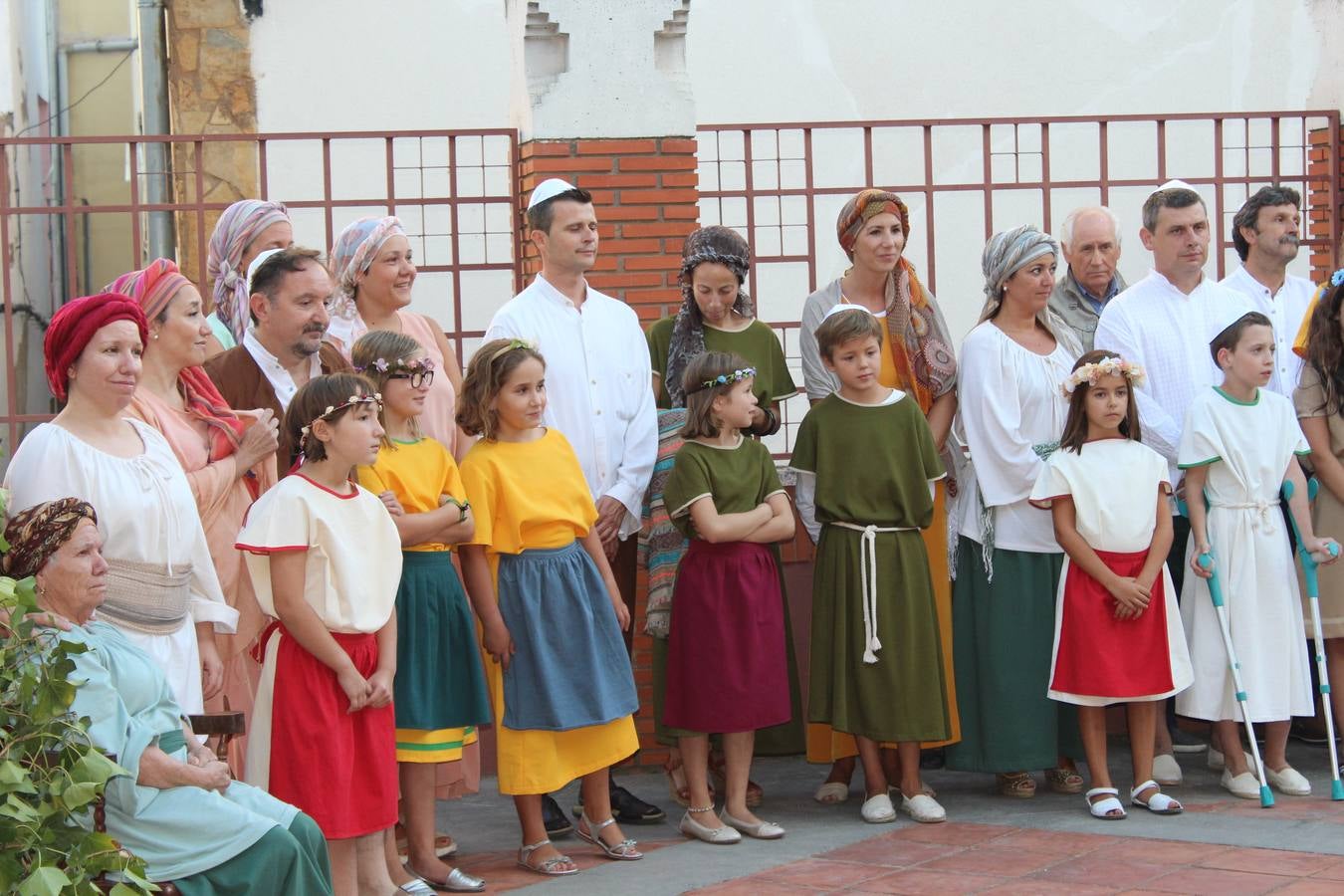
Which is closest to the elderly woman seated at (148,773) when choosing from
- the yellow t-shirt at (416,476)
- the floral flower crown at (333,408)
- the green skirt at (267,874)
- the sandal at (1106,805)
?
the green skirt at (267,874)

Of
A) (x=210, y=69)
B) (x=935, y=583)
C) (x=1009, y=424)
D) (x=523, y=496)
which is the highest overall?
(x=210, y=69)

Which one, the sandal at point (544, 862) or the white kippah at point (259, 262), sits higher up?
the white kippah at point (259, 262)

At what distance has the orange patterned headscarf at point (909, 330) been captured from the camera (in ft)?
21.2

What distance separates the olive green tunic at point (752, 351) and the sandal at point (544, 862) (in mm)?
1751

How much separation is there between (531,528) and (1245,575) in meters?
2.58

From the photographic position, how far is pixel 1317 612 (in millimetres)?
6355

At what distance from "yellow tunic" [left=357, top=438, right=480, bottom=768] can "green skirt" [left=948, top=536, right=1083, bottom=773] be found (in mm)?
1958

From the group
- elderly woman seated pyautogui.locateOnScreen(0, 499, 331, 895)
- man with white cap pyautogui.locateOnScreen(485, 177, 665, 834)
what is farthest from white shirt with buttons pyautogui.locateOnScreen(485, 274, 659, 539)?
elderly woman seated pyautogui.locateOnScreen(0, 499, 331, 895)

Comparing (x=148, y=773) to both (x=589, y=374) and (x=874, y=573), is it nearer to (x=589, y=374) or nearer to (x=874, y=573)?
(x=589, y=374)

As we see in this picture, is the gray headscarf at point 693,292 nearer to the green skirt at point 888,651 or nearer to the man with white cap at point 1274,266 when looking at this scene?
the green skirt at point 888,651

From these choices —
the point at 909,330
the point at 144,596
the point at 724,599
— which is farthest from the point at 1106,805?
the point at 144,596

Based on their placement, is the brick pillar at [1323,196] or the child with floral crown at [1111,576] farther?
the brick pillar at [1323,196]

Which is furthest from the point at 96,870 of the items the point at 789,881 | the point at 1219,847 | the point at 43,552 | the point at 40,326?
the point at 40,326

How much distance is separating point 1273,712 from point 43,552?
420cm
